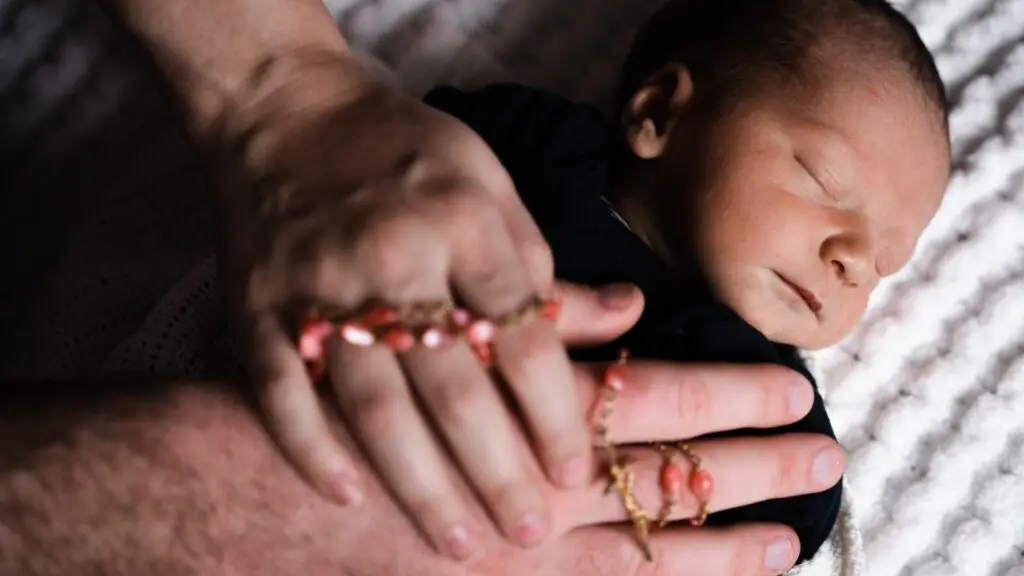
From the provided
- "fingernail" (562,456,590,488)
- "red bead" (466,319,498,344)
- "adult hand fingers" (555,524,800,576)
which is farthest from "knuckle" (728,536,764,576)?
"red bead" (466,319,498,344)

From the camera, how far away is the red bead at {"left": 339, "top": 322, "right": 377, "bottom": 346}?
20.2 inches

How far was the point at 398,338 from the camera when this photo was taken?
513mm

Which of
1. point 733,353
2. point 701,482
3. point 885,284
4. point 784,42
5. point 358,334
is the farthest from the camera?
point 885,284

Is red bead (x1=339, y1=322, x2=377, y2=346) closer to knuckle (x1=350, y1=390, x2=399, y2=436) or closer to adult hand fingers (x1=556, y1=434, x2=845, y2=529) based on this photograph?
knuckle (x1=350, y1=390, x2=399, y2=436)

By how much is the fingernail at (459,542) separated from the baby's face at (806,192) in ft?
1.18

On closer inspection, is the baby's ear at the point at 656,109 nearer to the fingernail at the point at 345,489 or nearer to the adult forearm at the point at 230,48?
the adult forearm at the point at 230,48

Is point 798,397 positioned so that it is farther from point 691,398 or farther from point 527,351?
point 527,351

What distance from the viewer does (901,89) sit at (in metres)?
0.84

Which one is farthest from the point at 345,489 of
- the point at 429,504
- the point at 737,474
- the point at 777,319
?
the point at 777,319

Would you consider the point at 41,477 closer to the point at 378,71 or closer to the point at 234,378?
the point at 234,378

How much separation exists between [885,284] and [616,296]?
48 cm

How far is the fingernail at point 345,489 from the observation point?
549 millimetres

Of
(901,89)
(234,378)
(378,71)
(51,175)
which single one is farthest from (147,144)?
(901,89)

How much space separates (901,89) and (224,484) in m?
0.66
